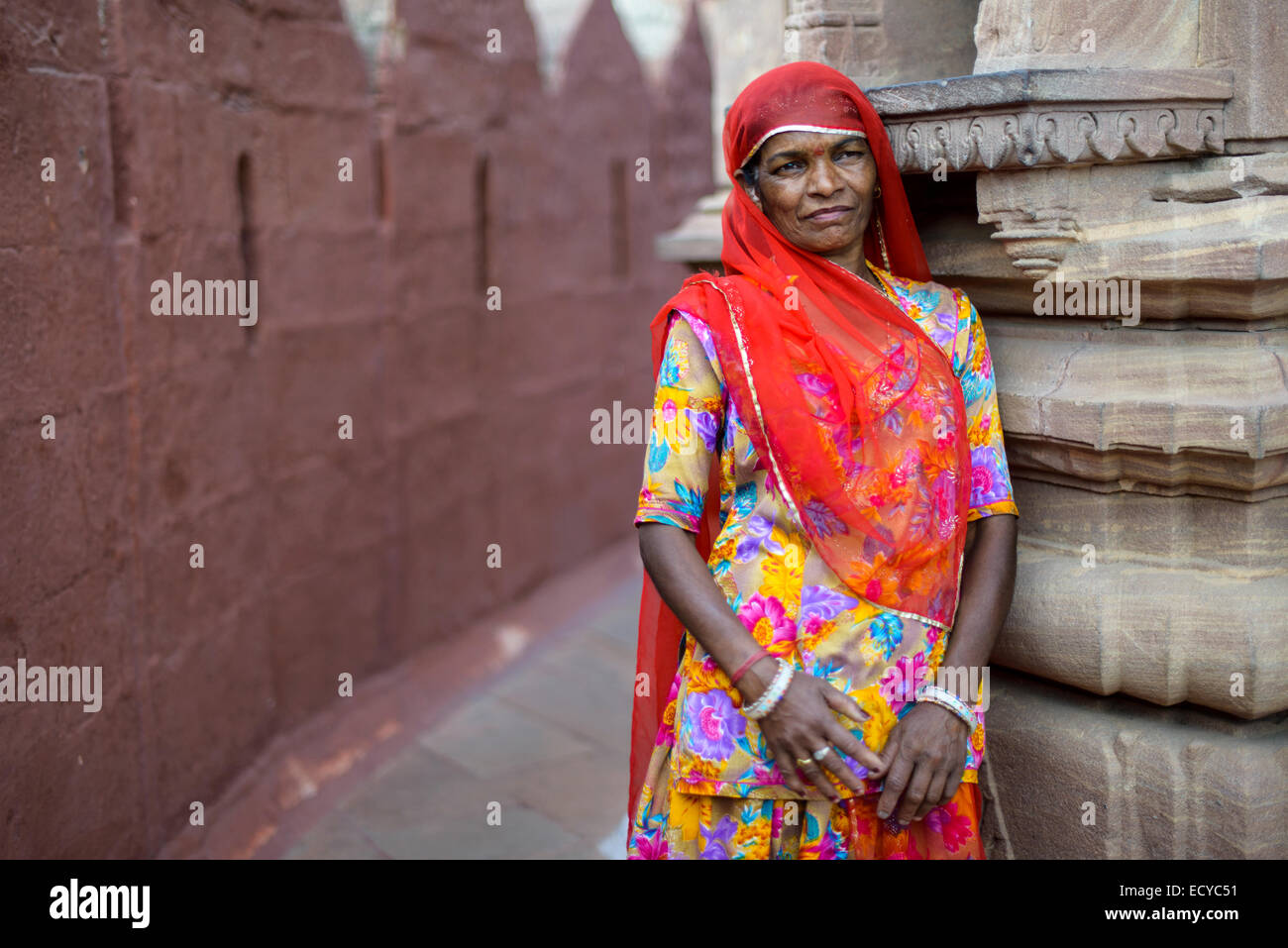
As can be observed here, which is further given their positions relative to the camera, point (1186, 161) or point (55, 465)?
point (55, 465)

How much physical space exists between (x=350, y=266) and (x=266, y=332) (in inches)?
27.5

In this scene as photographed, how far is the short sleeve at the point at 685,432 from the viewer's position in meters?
1.95

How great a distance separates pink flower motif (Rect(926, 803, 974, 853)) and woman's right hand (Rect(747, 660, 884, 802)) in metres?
0.21

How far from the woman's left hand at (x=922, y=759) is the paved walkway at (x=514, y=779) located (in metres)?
1.59

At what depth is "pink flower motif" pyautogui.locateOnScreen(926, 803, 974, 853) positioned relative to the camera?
6.63 feet

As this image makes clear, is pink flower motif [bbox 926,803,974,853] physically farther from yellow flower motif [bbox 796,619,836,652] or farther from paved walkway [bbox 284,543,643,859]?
paved walkway [bbox 284,543,643,859]

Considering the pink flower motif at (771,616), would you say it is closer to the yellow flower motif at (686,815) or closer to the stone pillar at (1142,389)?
the yellow flower motif at (686,815)

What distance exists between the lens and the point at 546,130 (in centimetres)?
654

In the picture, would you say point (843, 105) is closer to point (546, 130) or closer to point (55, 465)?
point (55, 465)

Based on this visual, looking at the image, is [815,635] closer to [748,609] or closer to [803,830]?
[748,609]

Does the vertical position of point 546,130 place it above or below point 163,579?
above

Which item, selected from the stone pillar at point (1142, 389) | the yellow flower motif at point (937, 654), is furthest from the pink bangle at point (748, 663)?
the stone pillar at point (1142, 389)

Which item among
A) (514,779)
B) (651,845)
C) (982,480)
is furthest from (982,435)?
(514,779)

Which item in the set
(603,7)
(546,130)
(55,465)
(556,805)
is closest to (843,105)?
(55,465)
